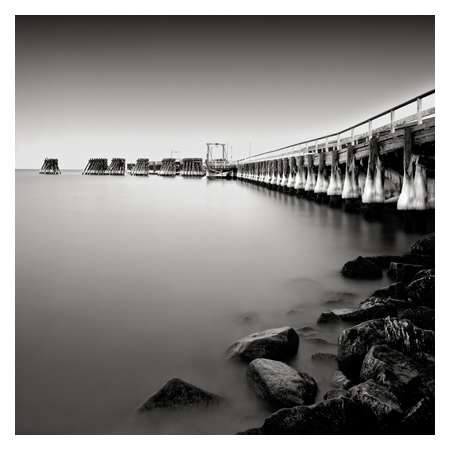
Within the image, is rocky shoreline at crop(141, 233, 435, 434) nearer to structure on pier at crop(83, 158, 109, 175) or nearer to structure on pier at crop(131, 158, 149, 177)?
structure on pier at crop(131, 158, 149, 177)

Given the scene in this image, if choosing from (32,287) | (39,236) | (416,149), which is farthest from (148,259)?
(416,149)

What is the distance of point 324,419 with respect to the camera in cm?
192

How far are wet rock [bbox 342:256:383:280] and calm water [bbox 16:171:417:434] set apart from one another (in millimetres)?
206

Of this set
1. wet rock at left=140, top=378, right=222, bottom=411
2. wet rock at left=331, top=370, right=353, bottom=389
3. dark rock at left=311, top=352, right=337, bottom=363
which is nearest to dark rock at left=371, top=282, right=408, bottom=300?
dark rock at left=311, top=352, right=337, bottom=363

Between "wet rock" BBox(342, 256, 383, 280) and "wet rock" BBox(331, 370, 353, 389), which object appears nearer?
"wet rock" BBox(331, 370, 353, 389)

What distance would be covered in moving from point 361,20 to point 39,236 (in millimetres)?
7036

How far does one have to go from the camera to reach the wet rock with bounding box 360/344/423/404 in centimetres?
211

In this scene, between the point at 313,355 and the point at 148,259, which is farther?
the point at 148,259

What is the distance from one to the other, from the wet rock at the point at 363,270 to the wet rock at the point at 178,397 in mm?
3051

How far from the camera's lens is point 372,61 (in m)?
4.34

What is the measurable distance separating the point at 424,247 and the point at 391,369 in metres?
4.00
